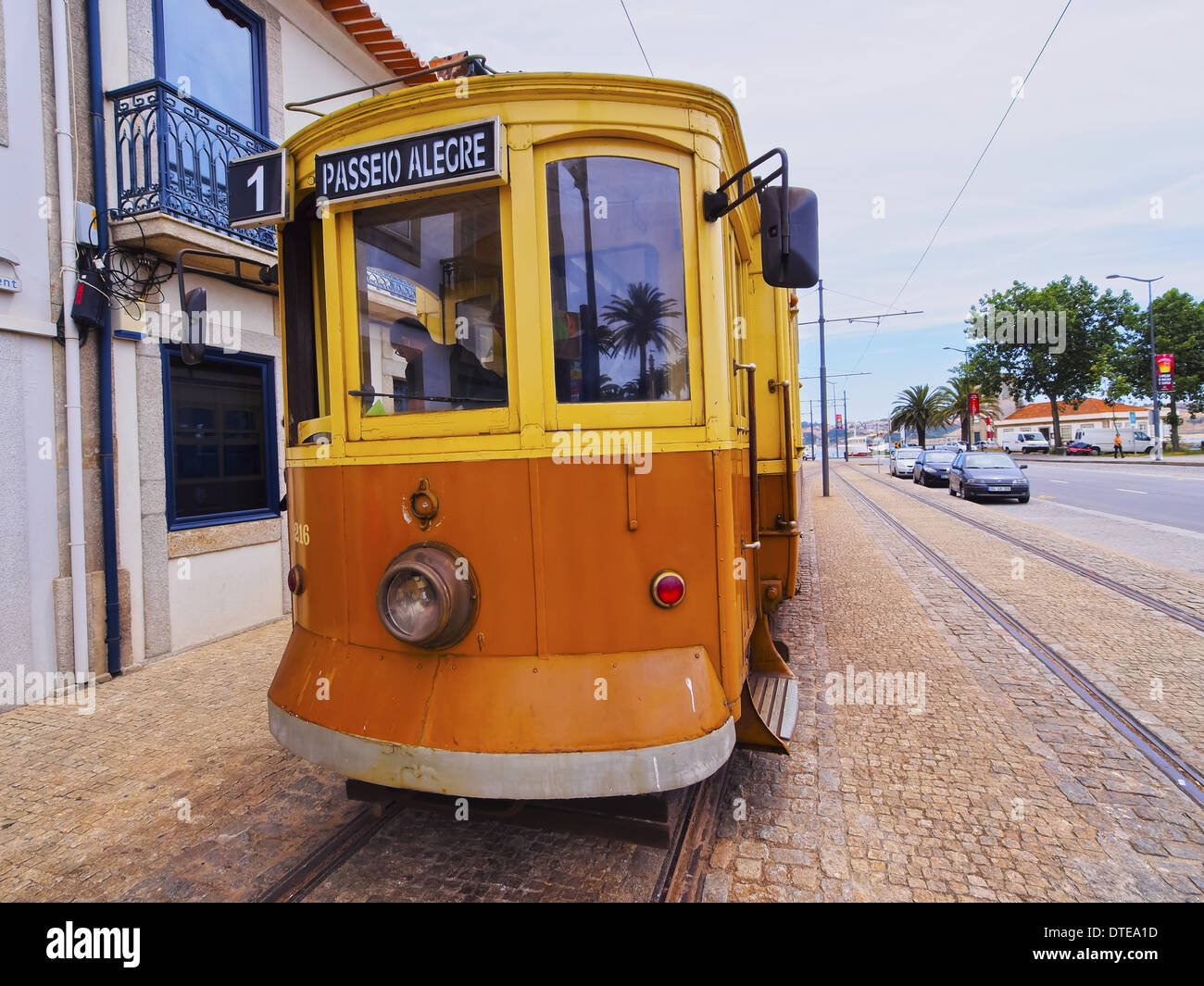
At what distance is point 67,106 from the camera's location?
18.1 ft

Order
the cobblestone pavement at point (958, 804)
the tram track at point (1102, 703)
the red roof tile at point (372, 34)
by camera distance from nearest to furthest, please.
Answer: the cobblestone pavement at point (958, 804) → the tram track at point (1102, 703) → the red roof tile at point (372, 34)

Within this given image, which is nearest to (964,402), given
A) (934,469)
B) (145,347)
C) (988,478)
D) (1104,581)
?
(934,469)

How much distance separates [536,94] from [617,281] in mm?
750

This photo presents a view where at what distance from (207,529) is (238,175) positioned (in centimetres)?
467

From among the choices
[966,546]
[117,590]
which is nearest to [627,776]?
[117,590]

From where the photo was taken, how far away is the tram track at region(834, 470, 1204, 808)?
365 centimetres

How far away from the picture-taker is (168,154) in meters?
5.96

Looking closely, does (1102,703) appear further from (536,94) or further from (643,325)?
(536,94)

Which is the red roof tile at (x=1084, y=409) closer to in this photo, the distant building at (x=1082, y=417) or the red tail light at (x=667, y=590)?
the distant building at (x=1082, y=417)

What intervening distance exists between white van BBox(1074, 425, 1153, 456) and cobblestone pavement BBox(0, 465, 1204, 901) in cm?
5318

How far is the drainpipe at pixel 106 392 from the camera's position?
5.77 m

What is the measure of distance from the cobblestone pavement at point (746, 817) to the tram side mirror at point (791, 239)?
8.15ft

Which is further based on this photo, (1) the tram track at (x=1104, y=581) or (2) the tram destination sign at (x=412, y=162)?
(1) the tram track at (x=1104, y=581)

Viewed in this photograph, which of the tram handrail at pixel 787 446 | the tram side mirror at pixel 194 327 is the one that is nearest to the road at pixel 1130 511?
the tram handrail at pixel 787 446
